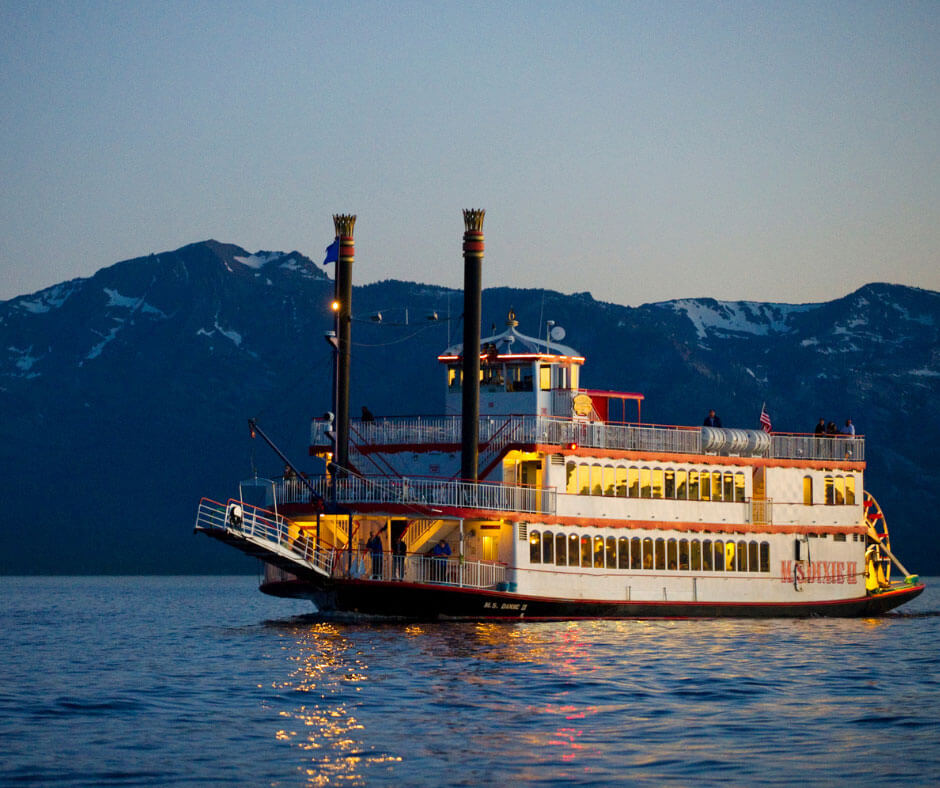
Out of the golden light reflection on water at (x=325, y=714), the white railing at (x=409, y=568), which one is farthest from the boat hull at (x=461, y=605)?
the golden light reflection on water at (x=325, y=714)

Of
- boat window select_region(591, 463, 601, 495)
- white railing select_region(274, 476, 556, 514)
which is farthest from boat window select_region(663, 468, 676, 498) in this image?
white railing select_region(274, 476, 556, 514)

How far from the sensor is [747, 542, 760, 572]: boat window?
58.2 meters

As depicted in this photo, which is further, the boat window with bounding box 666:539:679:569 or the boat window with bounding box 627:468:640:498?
the boat window with bounding box 666:539:679:569

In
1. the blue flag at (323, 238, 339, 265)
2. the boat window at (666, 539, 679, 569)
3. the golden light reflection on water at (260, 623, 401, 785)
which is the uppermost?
the blue flag at (323, 238, 339, 265)

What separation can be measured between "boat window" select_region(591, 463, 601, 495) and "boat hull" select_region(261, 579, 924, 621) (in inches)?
147

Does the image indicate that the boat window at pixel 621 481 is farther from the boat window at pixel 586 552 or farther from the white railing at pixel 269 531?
the white railing at pixel 269 531

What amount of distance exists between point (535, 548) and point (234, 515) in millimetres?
10338

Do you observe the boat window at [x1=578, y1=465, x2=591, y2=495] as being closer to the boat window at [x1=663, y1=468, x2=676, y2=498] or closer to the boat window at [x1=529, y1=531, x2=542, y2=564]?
the boat window at [x1=529, y1=531, x2=542, y2=564]

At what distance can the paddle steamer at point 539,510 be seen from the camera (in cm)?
5097

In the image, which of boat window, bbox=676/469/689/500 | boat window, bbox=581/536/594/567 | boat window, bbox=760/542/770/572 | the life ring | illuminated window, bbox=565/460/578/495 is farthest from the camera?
boat window, bbox=760/542/770/572

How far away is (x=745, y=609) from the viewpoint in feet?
190

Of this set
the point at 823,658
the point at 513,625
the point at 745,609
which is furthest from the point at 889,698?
the point at 745,609

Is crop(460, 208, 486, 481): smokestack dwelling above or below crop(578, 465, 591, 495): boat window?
above

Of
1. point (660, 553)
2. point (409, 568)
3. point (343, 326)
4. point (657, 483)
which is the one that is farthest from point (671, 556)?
point (343, 326)
